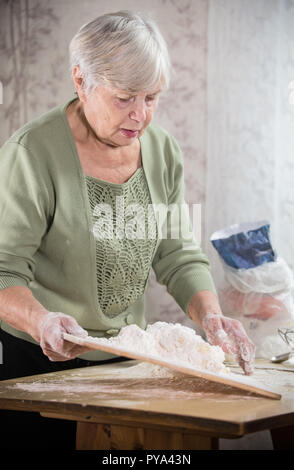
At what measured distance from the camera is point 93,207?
5.54 ft

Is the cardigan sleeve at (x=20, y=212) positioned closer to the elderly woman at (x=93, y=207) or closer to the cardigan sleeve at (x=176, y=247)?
the elderly woman at (x=93, y=207)

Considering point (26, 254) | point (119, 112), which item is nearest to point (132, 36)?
point (119, 112)

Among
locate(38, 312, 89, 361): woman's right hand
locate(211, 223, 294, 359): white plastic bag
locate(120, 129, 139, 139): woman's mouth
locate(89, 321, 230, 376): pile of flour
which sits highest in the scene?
locate(120, 129, 139, 139): woman's mouth

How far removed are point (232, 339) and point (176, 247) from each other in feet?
1.35

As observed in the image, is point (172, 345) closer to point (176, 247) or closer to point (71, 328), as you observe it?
point (71, 328)

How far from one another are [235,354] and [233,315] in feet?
3.03

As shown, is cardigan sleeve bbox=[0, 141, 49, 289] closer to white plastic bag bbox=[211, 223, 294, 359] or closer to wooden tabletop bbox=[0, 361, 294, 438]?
wooden tabletop bbox=[0, 361, 294, 438]

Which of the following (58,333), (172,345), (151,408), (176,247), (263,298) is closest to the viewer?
(151,408)

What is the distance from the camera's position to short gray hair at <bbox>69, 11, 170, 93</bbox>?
5.10 ft

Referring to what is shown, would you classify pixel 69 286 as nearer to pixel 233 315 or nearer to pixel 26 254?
pixel 26 254

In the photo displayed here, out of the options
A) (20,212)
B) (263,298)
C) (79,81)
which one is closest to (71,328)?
(20,212)

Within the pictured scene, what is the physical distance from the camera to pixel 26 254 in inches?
62.6

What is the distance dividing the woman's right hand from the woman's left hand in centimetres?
37

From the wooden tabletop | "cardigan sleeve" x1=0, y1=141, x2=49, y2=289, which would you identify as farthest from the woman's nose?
the wooden tabletop
